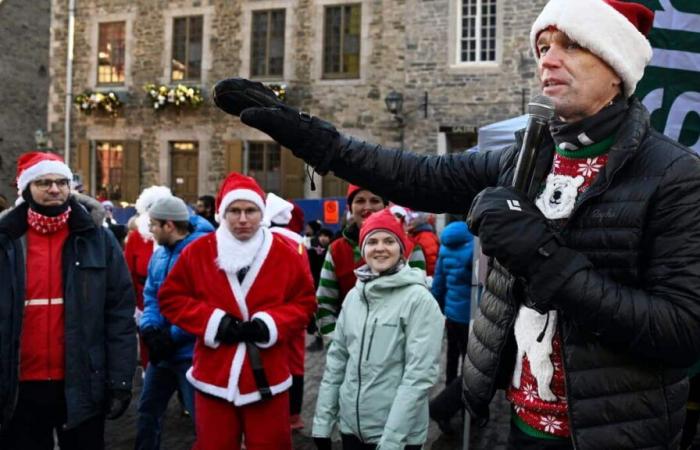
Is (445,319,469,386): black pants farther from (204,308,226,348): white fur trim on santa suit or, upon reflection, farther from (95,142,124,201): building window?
(95,142,124,201): building window

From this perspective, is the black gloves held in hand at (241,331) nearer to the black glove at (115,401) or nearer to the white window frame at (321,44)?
the black glove at (115,401)

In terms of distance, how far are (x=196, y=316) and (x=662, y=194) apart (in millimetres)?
2842

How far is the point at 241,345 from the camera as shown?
387cm

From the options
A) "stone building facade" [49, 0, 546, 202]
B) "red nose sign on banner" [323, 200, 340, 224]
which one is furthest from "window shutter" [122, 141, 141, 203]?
"red nose sign on banner" [323, 200, 340, 224]

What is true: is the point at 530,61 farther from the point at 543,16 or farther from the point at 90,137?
the point at 543,16

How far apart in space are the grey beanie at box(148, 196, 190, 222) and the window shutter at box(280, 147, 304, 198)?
13677 mm

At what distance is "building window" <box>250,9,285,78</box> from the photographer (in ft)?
63.4

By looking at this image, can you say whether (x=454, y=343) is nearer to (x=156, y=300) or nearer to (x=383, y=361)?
(x=156, y=300)

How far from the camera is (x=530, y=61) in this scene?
54.6 feet

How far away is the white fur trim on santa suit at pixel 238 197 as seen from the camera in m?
4.16

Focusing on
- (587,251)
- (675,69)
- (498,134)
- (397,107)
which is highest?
(397,107)

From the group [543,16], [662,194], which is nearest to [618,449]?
[662,194]

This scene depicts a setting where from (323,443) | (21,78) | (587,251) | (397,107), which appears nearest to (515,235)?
(587,251)

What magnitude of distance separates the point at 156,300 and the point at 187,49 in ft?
53.9
